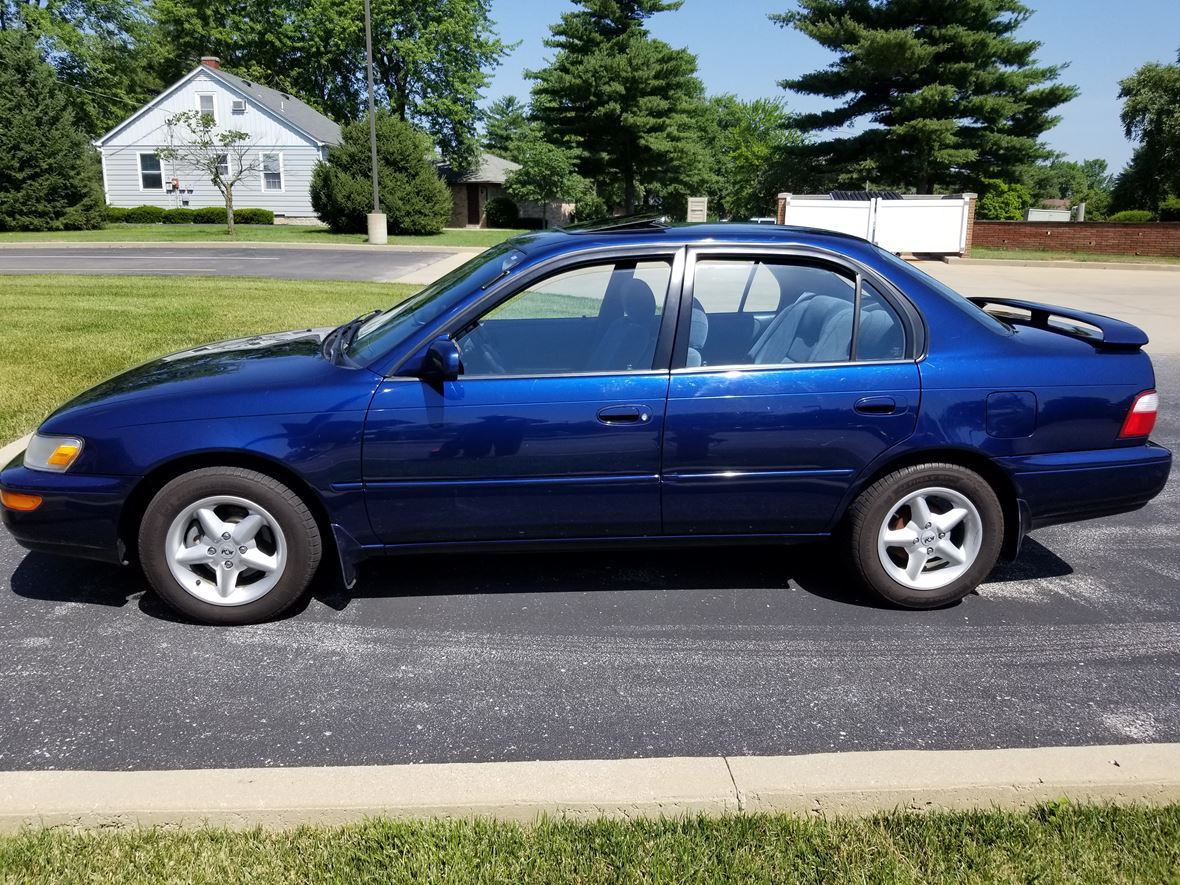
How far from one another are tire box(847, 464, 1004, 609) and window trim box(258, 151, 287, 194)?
153 ft

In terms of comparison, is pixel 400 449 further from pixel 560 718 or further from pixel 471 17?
pixel 471 17

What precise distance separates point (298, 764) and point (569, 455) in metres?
1.50

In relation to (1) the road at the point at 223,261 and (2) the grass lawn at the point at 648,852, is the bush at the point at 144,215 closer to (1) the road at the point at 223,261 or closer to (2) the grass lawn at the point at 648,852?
(1) the road at the point at 223,261

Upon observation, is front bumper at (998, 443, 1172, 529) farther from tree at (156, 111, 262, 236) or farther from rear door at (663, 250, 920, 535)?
tree at (156, 111, 262, 236)

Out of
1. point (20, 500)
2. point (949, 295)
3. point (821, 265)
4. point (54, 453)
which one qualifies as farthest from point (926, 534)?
point (20, 500)

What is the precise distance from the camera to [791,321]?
13.5 feet

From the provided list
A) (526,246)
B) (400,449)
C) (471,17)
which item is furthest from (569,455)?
(471,17)

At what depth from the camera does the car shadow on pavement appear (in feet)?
13.8

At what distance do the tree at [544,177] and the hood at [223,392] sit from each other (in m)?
40.5

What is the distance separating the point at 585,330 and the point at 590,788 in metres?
2.10

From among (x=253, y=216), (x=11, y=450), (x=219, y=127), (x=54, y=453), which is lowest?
(x=11, y=450)

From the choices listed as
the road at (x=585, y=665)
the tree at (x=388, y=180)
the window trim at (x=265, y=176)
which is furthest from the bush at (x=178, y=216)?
the road at (x=585, y=665)

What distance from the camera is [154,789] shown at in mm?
2717

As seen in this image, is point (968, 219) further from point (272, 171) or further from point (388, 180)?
point (272, 171)
